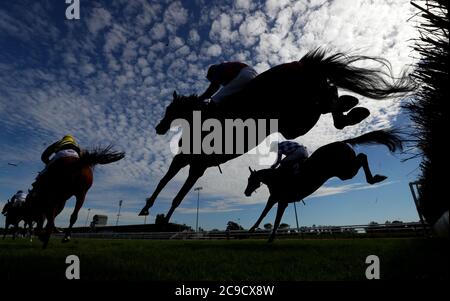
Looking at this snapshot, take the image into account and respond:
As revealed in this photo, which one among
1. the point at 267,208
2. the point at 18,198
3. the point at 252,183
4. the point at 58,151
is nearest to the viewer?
the point at 252,183

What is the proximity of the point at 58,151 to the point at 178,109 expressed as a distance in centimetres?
571

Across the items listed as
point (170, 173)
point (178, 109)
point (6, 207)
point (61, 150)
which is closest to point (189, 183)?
point (170, 173)

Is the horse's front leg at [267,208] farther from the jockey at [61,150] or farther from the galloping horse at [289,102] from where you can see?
the jockey at [61,150]

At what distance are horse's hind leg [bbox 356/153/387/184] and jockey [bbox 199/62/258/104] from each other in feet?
11.9

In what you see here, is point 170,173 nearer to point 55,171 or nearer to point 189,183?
point 189,183

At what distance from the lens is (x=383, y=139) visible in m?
5.18

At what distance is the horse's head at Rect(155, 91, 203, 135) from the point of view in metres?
3.09

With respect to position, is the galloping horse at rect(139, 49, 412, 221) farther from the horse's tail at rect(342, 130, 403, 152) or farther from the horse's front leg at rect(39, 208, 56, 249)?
the horse's front leg at rect(39, 208, 56, 249)

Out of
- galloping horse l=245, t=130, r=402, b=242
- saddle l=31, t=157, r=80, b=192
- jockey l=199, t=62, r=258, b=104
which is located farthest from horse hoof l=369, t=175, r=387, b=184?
Result: saddle l=31, t=157, r=80, b=192

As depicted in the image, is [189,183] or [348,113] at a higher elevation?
[348,113]

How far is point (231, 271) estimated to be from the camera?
309 cm

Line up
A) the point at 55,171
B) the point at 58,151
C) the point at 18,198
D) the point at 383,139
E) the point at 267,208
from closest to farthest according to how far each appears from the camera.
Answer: the point at 383,139 → the point at 55,171 → the point at 58,151 → the point at 267,208 → the point at 18,198
